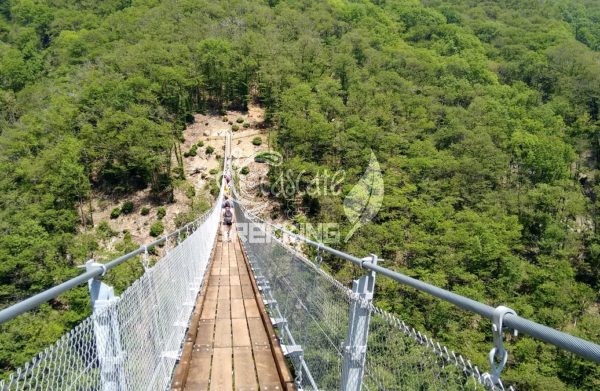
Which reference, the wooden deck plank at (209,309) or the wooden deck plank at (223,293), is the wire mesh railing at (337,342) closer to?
the wooden deck plank at (209,309)

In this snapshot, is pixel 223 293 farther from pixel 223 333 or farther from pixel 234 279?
pixel 223 333

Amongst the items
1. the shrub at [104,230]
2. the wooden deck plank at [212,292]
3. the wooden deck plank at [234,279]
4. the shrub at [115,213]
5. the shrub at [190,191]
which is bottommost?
the shrub at [104,230]

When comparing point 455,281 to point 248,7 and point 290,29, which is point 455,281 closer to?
point 290,29

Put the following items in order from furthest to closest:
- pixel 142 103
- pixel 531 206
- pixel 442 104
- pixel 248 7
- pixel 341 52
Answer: pixel 248 7
pixel 341 52
pixel 442 104
pixel 142 103
pixel 531 206

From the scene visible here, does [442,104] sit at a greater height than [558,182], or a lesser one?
greater

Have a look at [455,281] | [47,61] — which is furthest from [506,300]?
[47,61]


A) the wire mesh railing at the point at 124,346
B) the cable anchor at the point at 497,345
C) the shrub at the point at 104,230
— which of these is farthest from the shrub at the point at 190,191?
the cable anchor at the point at 497,345
